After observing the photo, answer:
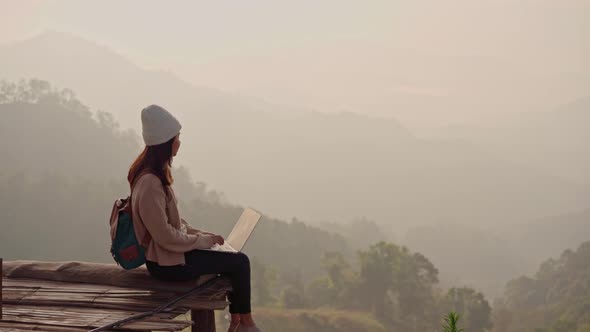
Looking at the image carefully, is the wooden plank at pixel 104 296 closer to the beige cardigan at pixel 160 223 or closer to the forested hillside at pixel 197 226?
the beige cardigan at pixel 160 223

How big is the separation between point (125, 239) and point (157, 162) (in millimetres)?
576

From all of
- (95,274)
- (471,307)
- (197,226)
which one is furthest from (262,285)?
(95,274)

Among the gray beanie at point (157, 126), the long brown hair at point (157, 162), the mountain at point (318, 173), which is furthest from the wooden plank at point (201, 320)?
the mountain at point (318, 173)

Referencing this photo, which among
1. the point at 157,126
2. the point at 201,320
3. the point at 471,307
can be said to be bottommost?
the point at 471,307

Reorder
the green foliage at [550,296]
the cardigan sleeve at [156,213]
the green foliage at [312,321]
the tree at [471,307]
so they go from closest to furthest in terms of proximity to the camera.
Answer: the cardigan sleeve at [156,213] → the green foliage at [312,321] → the tree at [471,307] → the green foliage at [550,296]

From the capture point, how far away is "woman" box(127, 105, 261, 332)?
4.18 metres

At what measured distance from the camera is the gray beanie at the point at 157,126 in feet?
13.8

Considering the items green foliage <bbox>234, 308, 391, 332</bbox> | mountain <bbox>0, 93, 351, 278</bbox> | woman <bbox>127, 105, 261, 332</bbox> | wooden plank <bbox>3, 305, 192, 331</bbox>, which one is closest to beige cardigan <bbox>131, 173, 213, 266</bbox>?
woman <bbox>127, 105, 261, 332</bbox>

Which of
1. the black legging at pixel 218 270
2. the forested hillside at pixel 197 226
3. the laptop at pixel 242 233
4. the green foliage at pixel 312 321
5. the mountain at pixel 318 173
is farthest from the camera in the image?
the mountain at pixel 318 173

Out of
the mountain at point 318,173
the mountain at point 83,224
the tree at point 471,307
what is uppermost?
the mountain at point 318,173

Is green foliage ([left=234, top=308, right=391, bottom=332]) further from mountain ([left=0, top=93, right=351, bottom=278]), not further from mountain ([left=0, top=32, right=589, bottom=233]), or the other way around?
mountain ([left=0, top=32, right=589, bottom=233])

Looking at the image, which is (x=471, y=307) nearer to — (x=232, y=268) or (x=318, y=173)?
(x=232, y=268)

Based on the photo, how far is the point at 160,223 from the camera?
4.18 metres

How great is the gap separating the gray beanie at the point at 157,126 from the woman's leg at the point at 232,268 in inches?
32.2
